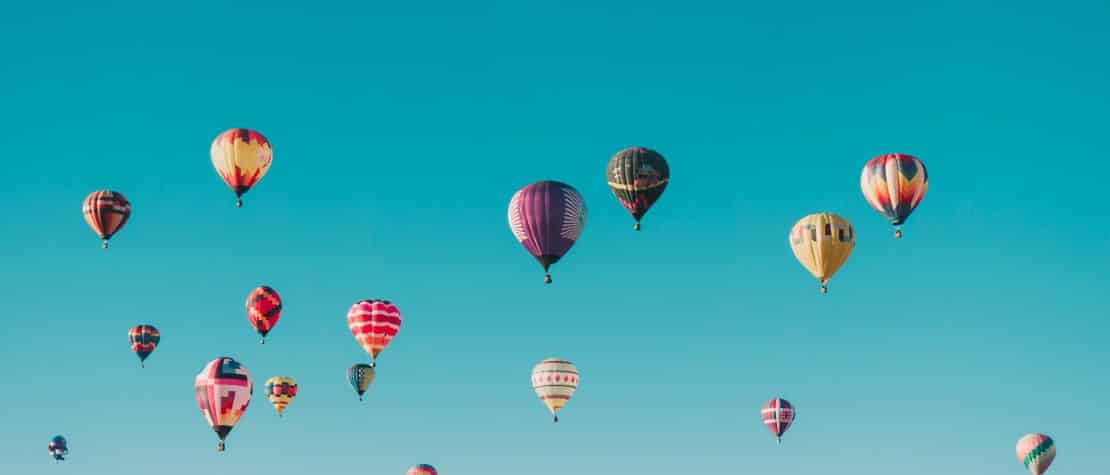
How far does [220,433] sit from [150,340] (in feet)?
77.5

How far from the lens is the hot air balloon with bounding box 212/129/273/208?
75.8 metres

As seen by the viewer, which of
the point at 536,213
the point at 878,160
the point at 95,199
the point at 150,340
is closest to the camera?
the point at 536,213

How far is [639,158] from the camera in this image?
7131 cm

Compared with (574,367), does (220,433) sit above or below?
below

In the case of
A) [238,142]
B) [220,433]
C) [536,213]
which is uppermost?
[238,142]

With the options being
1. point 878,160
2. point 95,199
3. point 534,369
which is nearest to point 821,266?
point 878,160

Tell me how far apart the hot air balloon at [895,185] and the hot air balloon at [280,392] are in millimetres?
36607

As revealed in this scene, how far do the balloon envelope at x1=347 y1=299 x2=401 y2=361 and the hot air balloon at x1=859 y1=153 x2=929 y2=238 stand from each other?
897 inches

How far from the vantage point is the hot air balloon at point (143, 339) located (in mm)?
95188

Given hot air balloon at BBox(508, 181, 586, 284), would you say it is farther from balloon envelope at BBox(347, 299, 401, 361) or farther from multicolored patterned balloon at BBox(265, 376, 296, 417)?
multicolored patterned balloon at BBox(265, 376, 296, 417)

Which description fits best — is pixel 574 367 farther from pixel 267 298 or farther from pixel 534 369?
pixel 267 298

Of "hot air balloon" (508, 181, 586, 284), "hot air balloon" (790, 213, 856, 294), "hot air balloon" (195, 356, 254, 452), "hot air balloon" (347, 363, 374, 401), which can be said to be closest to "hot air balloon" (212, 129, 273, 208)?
"hot air balloon" (195, 356, 254, 452)

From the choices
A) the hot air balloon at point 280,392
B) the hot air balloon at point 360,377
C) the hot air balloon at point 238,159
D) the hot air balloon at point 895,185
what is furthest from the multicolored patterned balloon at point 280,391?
the hot air balloon at point 895,185

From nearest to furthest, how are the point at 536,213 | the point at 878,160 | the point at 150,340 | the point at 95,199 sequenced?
1. the point at 536,213
2. the point at 878,160
3. the point at 95,199
4. the point at 150,340
